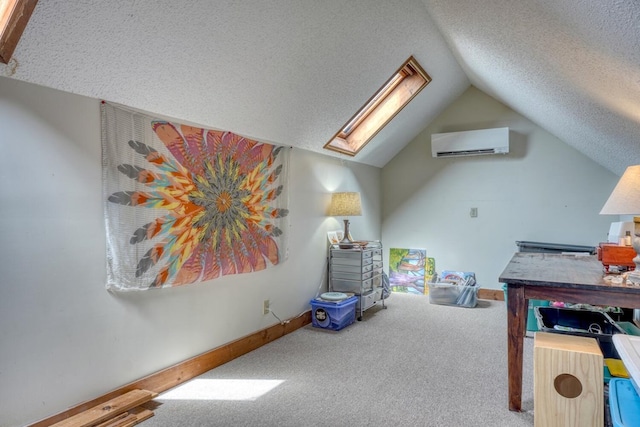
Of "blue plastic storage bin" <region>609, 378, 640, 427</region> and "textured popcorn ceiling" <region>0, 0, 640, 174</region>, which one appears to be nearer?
"blue plastic storage bin" <region>609, 378, 640, 427</region>

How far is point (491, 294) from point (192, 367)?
3.71 metres

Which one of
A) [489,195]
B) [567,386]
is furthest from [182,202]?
[489,195]

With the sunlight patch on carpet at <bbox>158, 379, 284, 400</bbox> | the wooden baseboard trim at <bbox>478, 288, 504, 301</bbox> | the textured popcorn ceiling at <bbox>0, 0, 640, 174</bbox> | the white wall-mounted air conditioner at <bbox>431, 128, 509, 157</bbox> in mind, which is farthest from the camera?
the wooden baseboard trim at <bbox>478, 288, 504, 301</bbox>

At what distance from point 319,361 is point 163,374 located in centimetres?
107

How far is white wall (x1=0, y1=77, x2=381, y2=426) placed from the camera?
168 centimetres

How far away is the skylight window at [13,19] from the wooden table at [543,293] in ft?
8.13

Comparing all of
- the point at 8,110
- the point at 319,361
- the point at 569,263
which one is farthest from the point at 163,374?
the point at 569,263

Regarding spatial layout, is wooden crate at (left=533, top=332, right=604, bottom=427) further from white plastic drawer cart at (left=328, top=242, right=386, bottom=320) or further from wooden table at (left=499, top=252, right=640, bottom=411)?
white plastic drawer cart at (left=328, top=242, right=386, bottom=320)

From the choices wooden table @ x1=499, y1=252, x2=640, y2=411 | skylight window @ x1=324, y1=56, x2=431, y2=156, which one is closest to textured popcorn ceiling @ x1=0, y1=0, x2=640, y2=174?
skylight window @ x1=324, y1=56, x2=431, y2=156

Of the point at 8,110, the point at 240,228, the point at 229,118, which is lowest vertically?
the point at 240,228

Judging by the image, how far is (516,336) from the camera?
6.66 ft

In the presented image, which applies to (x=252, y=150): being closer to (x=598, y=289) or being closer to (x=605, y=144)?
(x=598, y=289)

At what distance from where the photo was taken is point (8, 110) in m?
1.67

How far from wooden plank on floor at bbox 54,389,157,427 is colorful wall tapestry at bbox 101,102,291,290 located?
23.1 inches
